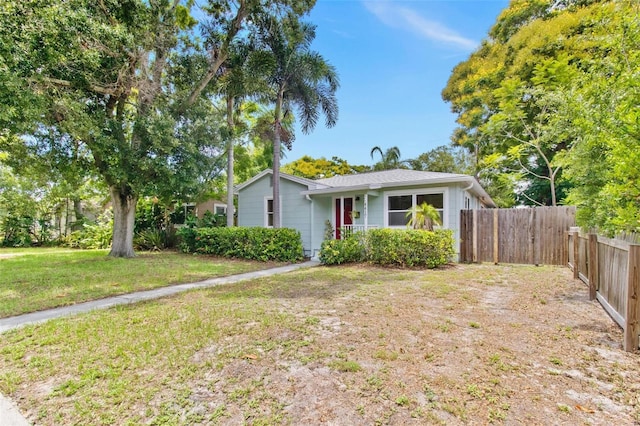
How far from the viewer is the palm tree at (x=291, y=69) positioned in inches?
476

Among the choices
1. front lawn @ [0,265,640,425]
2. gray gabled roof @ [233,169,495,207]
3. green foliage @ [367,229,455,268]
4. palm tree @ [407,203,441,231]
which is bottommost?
front lawn @ [0,265,640,425]

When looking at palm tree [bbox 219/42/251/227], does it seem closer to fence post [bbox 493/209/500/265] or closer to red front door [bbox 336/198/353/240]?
red front door [bbox 336/198/353/240]

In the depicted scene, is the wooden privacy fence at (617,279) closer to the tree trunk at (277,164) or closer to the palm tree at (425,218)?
the palm tree at (425,218)

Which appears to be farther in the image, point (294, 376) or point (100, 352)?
point (100, 352)

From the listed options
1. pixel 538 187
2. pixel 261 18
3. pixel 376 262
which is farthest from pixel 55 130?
pixel 538 187

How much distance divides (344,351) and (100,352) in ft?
8.71

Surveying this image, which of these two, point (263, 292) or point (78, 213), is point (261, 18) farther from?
point (78, 213)

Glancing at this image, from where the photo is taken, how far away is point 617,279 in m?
4.15

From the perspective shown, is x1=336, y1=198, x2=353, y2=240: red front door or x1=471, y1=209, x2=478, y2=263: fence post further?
x1=336, y1=198, x2=353, y2=240: red front door

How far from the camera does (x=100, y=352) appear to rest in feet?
11.4

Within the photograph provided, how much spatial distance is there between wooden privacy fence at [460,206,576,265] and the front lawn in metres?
5.59

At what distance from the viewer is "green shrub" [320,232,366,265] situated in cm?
Result: 1029

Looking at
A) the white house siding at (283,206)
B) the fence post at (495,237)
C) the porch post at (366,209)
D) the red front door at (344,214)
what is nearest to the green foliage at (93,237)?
the white house siding at (283,206)

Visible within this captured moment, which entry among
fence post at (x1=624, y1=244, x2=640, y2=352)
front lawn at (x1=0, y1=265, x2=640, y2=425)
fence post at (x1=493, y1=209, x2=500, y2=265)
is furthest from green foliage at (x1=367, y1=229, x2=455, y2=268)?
fence post at (x1=624, y1=244, x2=640, y2=352)
